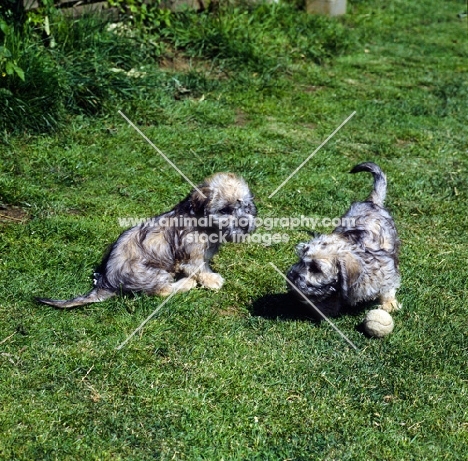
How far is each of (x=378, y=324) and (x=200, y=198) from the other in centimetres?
164

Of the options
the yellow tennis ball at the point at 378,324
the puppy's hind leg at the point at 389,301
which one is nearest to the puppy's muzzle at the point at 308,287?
the yellow tennis ball at the point at 378,324

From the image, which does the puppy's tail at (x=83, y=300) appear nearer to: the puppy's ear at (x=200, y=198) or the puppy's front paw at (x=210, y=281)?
the puppy's front paw at (x=210, y=281)

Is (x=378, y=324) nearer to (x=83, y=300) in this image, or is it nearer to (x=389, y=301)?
(x=389, y=301)

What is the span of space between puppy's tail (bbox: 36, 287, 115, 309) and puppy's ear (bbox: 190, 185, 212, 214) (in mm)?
912

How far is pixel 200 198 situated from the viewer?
571 cm

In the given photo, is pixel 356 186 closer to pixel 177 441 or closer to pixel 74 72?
pixel 74 72

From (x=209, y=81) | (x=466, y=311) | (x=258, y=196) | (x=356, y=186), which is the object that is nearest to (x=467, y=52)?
(x=209, y=81)

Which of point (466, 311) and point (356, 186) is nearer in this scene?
point (466, 311)

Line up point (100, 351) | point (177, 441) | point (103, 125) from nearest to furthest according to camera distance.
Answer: point (177, 441) < point (100, 351) < point (103, 125)

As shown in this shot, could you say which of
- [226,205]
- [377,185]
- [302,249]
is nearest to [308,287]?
[302,249]

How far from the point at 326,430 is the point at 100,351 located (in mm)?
1623

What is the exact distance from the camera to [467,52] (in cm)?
1252

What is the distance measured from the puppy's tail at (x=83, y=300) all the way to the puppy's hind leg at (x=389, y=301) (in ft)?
6.75

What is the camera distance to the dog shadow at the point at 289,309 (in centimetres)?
559
